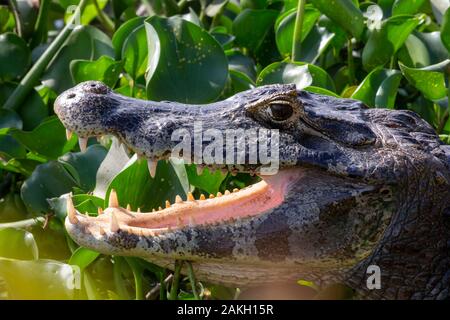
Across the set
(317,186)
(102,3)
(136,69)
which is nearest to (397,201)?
(317,186)

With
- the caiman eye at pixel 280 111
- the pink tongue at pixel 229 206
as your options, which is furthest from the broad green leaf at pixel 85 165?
the caiman eye at pixel 280 111

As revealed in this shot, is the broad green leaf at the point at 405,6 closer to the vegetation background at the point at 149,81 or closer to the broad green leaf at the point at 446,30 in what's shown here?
the vegetation background at the point at 149,81

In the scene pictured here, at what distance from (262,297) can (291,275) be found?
25 centimetres

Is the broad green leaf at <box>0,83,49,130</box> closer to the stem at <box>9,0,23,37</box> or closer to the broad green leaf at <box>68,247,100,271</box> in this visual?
the stem at <box>9,0,23,37</box>

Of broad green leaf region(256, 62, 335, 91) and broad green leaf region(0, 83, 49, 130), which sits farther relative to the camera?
broad green leaf region(0, 83, 49, 130)

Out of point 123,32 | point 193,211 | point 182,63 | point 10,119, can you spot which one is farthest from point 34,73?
point 193,211

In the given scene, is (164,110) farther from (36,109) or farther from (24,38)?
(24,38)

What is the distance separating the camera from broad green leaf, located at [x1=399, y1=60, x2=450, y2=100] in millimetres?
4398

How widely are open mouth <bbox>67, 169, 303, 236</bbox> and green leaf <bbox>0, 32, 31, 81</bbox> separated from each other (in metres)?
1.73

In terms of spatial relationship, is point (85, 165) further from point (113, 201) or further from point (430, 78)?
point (430, 78)

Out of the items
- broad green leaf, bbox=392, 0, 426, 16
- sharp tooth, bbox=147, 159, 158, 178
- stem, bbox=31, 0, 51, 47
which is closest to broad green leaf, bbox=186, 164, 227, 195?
sharp tooth, bbox=147, 159, 158, 178

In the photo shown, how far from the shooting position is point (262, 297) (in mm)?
3961

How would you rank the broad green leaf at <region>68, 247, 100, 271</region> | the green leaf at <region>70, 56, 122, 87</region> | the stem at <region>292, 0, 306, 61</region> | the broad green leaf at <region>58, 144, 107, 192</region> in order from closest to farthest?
the broad green leaf at <region>68, 247, 100, 271</region> → the broad green leaf at <region>58, 144, 107, 192</region> → the green leaf at <region>70, 56, 122, 87</region> → the stem at <region>292, 0, 306, 61</region>

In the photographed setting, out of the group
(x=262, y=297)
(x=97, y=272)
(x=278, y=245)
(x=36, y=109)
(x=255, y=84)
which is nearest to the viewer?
(x=278, y=245)
